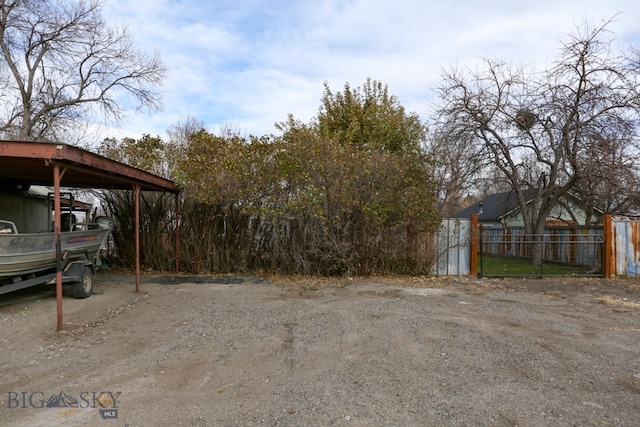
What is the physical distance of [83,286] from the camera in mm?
7586

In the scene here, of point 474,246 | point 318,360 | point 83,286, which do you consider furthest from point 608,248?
point 83,286

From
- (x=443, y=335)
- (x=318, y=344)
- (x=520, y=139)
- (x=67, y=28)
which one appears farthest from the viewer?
Answer: (x=67, y=28)

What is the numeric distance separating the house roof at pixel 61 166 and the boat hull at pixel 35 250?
3.85 ft

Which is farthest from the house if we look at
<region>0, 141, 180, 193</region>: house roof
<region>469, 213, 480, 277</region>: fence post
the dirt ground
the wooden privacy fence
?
<region>0, 141, 180, 193</region>: house roof

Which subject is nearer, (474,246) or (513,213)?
(474,246)

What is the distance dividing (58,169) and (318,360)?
14.6 feet

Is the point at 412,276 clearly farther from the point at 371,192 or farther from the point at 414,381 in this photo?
the point at 414,381

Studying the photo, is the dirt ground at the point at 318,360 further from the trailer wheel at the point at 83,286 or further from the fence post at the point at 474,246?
the fence post at the point at 474,246

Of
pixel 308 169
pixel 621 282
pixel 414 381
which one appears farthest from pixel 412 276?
pixel 414 381

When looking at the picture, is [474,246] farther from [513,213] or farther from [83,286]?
[513,213]

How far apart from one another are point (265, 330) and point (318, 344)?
3.16ft

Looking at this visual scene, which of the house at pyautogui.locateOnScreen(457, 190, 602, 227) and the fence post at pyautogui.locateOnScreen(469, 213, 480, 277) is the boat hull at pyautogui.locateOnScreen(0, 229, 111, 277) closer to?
the fence post at pyautogui.locateOnScreen(469, 213, 480, 277)

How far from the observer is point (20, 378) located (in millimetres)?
4133

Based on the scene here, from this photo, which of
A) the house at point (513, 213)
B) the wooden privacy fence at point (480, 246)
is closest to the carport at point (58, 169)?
the wooden privacy fence at point (480, 246)
